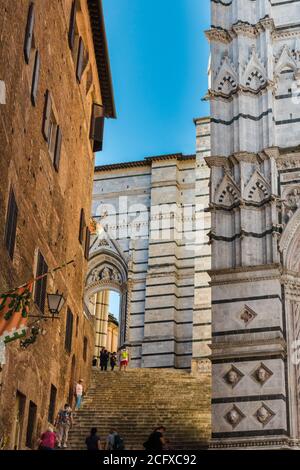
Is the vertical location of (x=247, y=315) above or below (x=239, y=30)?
below

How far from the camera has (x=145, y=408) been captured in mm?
20000

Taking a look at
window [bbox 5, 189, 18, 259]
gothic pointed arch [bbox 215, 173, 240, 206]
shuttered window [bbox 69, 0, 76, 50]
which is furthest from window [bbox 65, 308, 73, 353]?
shuttered window [bbox 69, 0, 76, 50]

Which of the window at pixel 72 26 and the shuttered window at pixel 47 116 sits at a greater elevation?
the window at pixel 72 26

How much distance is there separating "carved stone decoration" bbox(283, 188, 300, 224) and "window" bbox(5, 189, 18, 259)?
6.57 metres

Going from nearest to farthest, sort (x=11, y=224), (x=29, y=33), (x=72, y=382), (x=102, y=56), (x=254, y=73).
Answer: (x=11, y=224), (x=29, y=33), (x=254, y=73), (x=72, y=382), (x=102, y=56)

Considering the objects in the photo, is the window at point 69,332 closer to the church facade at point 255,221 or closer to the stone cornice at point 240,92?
the church facade at point 255,221

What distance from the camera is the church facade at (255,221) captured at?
1591 cm

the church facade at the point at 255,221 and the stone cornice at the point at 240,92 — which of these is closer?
the church facade at the point at 255,221

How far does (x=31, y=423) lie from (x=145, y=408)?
4.57 meters

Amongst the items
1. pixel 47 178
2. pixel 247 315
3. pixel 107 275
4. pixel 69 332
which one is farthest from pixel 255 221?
pixel 107 275

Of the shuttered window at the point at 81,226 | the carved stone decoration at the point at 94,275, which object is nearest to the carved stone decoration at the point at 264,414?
the shuttered window at the point at 81,226

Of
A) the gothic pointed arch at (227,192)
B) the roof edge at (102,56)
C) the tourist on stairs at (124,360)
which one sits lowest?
the tourist on stairs at (124,360)

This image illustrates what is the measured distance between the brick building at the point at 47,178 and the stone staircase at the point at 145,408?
0.89 metres

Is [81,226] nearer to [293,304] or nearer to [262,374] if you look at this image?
[293,304]
